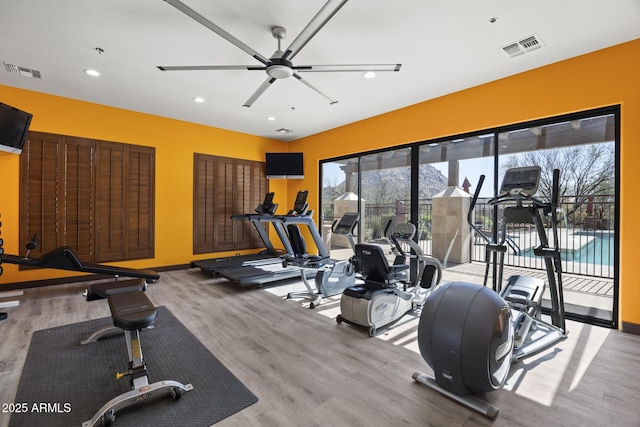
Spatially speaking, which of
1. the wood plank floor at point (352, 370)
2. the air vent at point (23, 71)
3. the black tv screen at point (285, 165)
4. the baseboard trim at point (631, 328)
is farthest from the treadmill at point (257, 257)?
the baseboard trim at point (631, 328)

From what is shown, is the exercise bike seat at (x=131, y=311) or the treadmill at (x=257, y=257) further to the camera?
the treadmill at (x=257, y=257)

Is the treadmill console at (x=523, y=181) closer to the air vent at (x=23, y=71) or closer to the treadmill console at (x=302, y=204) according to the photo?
the treadmill console at (x=302, y=204)

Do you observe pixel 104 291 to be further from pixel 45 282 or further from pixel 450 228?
pixel 450 228

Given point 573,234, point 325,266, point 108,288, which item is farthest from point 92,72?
point 573,234

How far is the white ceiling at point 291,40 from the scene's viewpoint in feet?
8.61

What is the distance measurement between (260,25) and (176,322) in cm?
325

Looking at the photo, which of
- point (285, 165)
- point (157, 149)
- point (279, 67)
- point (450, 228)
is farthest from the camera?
point (285, 165)

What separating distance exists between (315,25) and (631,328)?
4.31 m

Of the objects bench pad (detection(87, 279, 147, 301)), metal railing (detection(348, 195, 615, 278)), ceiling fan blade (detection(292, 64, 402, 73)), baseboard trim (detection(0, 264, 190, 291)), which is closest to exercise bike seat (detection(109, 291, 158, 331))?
bench pad (detection(87, 279, 147, 301))

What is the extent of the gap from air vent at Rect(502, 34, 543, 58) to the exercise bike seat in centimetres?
420

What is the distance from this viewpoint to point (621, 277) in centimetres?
315

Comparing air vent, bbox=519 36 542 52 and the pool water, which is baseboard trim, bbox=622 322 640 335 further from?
Answer: air vent, bbox=519 36 542 52

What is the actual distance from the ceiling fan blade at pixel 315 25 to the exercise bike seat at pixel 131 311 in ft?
7.92

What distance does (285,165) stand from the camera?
7.13m
